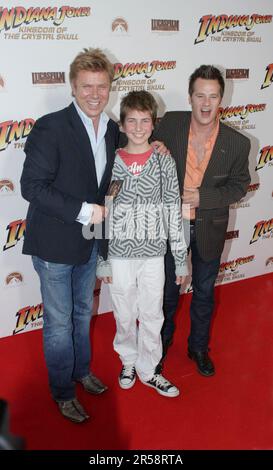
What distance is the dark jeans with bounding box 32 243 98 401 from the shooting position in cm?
203

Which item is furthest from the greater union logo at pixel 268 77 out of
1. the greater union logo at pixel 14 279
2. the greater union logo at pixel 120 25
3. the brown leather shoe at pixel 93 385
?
the brown leather shoe at pixel 93 385

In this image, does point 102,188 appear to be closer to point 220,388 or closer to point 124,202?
point 124,202

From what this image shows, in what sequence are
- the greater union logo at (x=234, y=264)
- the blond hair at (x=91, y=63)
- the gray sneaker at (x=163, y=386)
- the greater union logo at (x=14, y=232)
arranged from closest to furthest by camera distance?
the blond hair at (x=91, y=63) → the gray sneaker at (x=163, y=386) → the greater union logo at (x=14, y=232) → the greater union logo at (x=234, y=264)

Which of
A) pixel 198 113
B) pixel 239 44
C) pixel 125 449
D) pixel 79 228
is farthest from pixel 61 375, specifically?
pixel 239 44

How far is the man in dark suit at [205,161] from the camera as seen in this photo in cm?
214

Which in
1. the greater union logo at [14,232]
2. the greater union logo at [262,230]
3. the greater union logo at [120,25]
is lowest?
the greater union logo at [262,230]

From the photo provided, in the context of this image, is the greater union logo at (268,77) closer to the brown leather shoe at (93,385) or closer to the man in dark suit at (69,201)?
the man in dark suit at (69,201)

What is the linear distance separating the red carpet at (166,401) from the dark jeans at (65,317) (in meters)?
0.20

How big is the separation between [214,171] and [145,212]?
483 millimetres

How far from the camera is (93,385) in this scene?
2.47 metres

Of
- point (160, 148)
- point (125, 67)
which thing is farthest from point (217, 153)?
point (125, 67)

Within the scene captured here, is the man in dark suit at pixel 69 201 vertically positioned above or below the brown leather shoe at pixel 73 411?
above

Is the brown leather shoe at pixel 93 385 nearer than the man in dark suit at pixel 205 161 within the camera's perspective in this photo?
No
